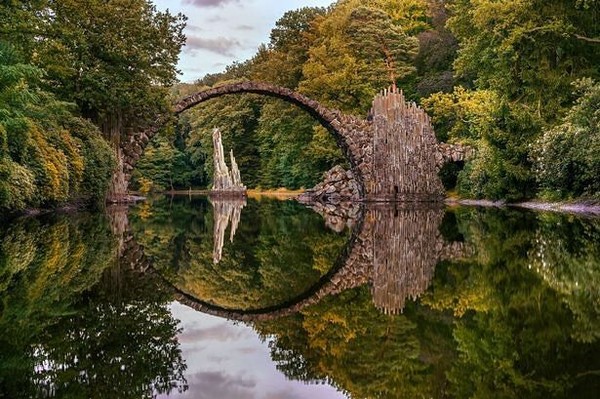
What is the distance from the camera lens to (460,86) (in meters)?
33.2

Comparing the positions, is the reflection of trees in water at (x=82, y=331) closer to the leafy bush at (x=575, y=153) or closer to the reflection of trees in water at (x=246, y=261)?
the reflection of trees in water at (x=246, y=261)

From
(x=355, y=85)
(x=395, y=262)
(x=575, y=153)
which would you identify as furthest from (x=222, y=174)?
(x=395, y=262)

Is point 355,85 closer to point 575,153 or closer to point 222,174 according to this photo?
point 575,153

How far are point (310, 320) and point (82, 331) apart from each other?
1.75m

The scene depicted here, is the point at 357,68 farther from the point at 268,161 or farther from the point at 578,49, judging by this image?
the point at 268,161

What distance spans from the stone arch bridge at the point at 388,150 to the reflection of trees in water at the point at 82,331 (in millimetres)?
20685

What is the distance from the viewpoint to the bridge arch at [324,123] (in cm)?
2952

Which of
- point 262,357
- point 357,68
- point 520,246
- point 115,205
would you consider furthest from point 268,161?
point 262,357

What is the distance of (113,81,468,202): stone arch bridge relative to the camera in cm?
2906

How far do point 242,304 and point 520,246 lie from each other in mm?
5237

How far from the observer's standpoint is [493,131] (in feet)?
79.7

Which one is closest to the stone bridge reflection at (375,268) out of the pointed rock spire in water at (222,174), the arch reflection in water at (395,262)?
the arch reflection in water at (395,262)

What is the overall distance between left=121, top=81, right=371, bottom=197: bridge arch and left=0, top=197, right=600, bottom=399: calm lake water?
18.8 m

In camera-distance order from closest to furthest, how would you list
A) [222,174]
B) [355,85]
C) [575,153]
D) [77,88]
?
[575,153] → [77,88] → [355,85] → [222,174]
